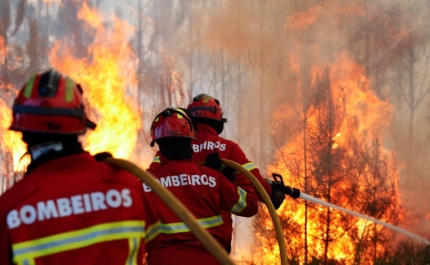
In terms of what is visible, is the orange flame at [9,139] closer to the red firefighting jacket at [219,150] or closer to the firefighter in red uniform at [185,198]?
the red firefighting jacket at [219,150]

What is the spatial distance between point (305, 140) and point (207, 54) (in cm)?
985

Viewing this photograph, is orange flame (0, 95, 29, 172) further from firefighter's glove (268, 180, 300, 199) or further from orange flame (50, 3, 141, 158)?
firefighter's glove (268, 180, 300, 199)

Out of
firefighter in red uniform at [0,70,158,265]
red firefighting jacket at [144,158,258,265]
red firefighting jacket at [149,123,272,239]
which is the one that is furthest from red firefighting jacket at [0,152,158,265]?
red firefighting jacket at [149,123,272,239]

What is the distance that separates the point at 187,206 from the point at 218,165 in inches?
22.4

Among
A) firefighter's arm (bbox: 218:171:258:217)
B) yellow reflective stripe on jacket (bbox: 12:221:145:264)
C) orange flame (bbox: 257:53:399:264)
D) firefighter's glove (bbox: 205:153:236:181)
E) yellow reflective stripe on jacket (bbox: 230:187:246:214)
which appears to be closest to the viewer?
yellow reflective stripe on jacket (bbox: 12:221:145:264)

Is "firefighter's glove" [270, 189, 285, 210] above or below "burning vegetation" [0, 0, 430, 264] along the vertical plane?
below

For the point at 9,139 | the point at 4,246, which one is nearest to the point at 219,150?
the point at 4,246

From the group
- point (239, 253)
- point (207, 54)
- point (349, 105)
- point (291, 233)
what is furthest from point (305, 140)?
point (207, 54)

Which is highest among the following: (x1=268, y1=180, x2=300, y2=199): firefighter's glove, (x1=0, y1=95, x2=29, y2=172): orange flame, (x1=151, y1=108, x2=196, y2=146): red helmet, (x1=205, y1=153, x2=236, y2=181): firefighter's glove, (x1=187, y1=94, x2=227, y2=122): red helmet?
(x1=0, y1=95, x2=29, y2=172): orange flame

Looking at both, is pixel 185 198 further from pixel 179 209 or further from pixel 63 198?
pixel 63 198

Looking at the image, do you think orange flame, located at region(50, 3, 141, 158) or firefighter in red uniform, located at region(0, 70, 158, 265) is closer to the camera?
firefighter in red uniform, located at region(0, 70, 158, 265)

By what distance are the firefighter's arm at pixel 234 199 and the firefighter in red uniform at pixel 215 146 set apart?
1.75 ft

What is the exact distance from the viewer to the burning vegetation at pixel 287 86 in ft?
34.5

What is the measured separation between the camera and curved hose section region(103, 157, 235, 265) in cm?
205
